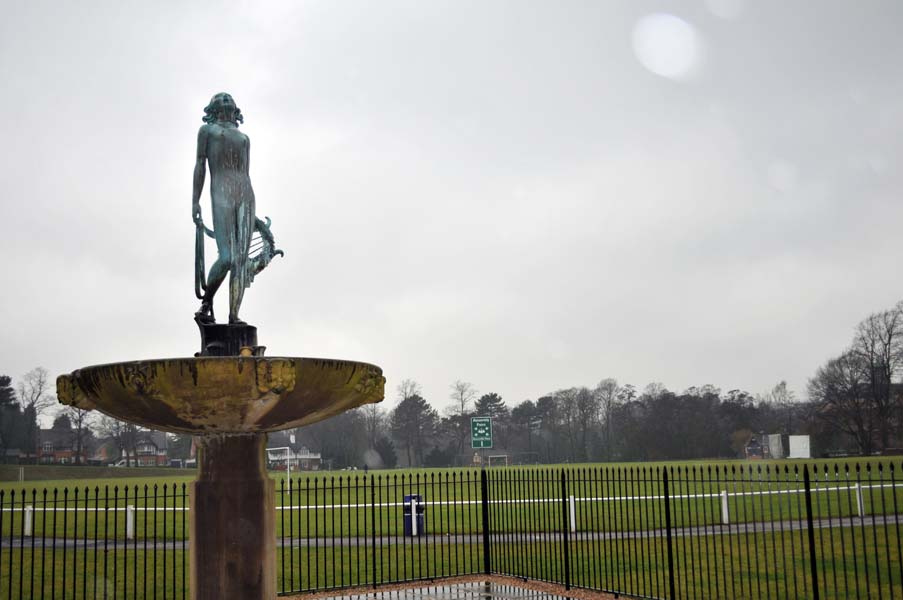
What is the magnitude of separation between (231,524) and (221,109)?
4.02 m

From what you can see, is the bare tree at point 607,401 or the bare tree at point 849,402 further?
the bare tree at point 607,401

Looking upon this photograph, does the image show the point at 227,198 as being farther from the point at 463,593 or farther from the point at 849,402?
the point at 849,402

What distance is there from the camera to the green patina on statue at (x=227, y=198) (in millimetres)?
7445

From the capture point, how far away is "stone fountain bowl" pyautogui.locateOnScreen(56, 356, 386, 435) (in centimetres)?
543

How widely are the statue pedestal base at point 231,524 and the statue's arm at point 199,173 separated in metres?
2.50

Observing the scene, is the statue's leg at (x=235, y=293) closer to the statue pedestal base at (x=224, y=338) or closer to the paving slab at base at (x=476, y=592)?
the statue pedestal base at (x=224, y=338)

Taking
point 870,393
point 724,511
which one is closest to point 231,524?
point 724,511

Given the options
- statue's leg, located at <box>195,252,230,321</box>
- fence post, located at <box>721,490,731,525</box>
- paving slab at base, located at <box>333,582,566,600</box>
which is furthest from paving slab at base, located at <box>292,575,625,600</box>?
fence post, located at <box>721,490,731,525</box>

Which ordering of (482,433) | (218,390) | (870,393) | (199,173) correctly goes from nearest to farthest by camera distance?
(218,390), (199,173), (482,433), (870,393)

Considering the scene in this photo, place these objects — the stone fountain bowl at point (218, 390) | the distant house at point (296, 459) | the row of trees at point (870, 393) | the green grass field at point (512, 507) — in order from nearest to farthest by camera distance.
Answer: the stone fountain bowl at point (218, 390) < the green grass field at point (512, 507) < the row of trees at point (870, 393) < the distant house at point (296, 459)

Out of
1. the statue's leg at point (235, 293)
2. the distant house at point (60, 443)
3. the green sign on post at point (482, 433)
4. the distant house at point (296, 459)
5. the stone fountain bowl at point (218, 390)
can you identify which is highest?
the statue's leg at point (235, 293)

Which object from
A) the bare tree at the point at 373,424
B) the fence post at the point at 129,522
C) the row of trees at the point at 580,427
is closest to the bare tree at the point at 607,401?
the row of trees at the point at 580,427

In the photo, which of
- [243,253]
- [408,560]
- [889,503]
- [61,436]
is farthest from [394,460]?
[243,253]

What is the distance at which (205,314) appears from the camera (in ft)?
24.7
